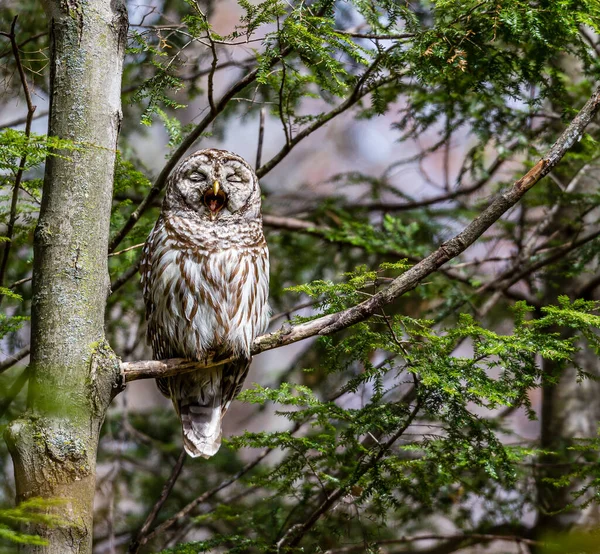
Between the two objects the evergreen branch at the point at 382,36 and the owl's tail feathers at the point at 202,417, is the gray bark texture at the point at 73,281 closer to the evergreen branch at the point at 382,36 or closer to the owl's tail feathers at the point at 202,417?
the evergreen branch at the point at 382,36

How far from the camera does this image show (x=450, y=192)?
624 centimetres

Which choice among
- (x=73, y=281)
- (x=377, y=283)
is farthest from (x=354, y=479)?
(x=73, y=281)

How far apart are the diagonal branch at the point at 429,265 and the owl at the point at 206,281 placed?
73 cm

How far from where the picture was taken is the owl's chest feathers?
3.86 m

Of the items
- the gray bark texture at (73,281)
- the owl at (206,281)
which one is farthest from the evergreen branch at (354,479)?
the gray bark texture at (73,281)

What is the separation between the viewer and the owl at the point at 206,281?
12.7ft

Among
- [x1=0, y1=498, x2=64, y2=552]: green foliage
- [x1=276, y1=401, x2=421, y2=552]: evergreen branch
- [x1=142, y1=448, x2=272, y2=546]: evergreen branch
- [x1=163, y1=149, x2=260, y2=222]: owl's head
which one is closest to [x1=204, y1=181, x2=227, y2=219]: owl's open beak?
[x1=163, y1=149, x2=260, y2=222]: owl's head

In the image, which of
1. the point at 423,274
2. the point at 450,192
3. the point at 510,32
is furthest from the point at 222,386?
the point at 450,192

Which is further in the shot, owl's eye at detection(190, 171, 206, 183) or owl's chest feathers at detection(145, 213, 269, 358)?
owl's eye at detection(190, 171, 206, 183)

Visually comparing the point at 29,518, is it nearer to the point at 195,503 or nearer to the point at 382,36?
the point at 195,503

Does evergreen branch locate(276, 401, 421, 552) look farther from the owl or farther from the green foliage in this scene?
the green foliage

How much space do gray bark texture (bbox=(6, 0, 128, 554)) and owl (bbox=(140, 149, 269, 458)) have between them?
41.8 inches

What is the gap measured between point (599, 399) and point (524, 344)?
3.15 m

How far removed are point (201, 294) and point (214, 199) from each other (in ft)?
1.75
